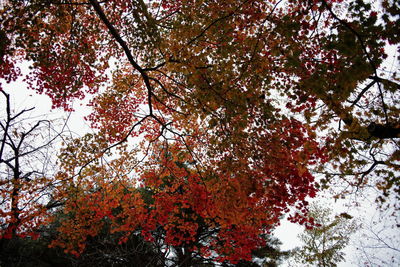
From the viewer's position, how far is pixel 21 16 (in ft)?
18.0

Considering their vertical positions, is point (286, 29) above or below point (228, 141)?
above

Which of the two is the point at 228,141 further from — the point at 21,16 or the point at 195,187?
the point at 195,187

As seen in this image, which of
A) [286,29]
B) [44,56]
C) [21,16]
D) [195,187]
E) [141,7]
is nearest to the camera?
[286,29]

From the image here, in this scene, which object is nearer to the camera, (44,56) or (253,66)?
(253,66)

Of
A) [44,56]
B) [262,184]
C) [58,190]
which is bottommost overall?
A: [58,190]

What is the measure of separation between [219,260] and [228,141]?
11156 millimetres

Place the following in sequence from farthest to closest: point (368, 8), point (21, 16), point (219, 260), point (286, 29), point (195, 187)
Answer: point (219, 260) < point (195, 187) < point (21, 16) < point (286, 29) < point (368, 8)

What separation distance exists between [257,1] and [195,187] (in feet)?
30.2

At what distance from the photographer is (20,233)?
8.86 metres

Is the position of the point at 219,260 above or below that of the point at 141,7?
below

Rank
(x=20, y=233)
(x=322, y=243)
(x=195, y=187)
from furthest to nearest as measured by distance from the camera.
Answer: (x=322, y=243) → (x=195, y=187) → (x=20, y=233)

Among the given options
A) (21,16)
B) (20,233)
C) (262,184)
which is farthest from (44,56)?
(262,184)

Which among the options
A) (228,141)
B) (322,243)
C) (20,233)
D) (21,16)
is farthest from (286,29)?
(322,243)

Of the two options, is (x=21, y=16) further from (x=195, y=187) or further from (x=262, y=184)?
(x=195, y=187)
